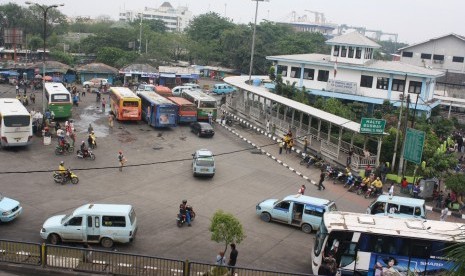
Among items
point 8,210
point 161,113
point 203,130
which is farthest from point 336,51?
point 8,210

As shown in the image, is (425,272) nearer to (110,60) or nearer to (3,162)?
(3,162)

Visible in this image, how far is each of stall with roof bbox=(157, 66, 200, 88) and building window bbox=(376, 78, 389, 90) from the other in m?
25.4

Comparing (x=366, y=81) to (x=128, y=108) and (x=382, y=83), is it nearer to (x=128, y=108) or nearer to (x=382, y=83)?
(x=382, y=83)

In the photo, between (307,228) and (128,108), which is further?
(128,108)

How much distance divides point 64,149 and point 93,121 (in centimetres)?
948

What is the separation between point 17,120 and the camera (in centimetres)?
2669

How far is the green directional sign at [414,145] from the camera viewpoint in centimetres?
2398

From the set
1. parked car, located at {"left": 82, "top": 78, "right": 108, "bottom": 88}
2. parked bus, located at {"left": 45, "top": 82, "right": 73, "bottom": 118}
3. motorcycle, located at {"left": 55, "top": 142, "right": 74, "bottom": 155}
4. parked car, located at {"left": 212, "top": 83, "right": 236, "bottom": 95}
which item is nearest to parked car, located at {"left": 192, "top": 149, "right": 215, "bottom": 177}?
motorcycle, located at {"left": 55, "top": 142, "right": 74, "bottom": 155}

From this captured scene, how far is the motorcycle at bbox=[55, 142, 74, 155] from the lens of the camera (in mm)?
26906

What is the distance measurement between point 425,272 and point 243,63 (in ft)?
196

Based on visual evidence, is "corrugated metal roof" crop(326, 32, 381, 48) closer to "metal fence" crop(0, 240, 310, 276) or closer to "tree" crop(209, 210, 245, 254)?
"tree" crop(209, 210, 245, 254)

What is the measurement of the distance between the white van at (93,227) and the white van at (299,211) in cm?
565

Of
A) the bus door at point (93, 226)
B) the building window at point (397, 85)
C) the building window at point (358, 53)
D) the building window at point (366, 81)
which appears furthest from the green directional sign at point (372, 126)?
the building window at point (358, 53)

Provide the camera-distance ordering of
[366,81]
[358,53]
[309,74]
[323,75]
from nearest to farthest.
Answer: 1. [366,81]
2. [358,53]
3. [323,75]
4. [309,74]
